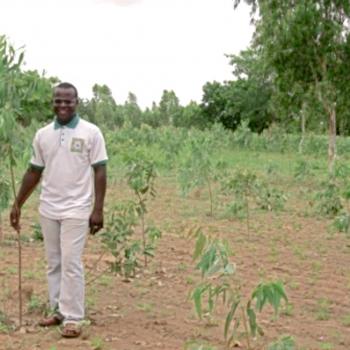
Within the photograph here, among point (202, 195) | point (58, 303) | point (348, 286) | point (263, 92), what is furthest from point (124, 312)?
point (263, 92)

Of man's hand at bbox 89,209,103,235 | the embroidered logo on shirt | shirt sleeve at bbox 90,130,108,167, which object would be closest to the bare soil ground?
man's hand at bbox 89,209,103,235

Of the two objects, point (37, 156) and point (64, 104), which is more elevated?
point (64, 104)

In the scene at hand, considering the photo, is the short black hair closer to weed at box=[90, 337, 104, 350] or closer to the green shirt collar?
the green shirt collar

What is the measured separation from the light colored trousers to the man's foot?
0.09m

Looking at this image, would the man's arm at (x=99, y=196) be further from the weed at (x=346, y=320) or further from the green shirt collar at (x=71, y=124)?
the weed at (x=346, y=320)

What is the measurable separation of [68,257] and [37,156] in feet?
2.28

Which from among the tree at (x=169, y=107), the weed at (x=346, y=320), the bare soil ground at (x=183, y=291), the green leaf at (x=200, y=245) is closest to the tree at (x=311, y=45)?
the bare soil ground at (x=183, y=291)

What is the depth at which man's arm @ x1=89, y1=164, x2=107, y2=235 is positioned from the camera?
5.18 metres

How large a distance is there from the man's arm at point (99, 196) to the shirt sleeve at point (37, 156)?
1.23ft

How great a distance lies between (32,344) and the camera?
5020 millimetres

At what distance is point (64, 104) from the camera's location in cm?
513

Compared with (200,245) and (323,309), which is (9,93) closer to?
(200,245)

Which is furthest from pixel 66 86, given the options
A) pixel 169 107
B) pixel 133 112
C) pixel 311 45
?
pixel 169 107

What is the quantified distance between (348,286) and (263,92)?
34992mm
